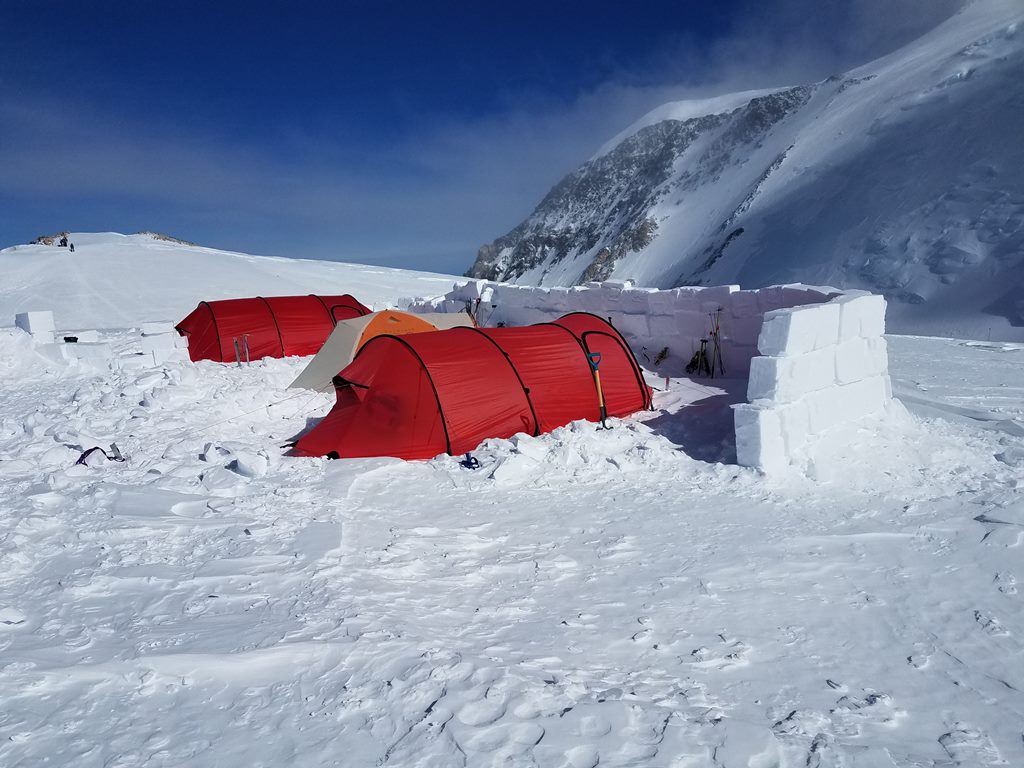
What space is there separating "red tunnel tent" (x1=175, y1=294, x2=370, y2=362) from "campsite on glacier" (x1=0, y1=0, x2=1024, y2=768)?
0.09 meters

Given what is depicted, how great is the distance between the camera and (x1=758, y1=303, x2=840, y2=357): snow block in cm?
543

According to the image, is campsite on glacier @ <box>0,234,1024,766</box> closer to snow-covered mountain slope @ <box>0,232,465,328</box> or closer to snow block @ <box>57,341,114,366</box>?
snow block @ <box>57,341,114,366</box>

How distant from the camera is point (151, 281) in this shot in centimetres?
2425

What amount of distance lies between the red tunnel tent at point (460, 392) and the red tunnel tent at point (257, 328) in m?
5.31

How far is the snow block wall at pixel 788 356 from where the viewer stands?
5367mm

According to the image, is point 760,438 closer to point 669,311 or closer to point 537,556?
point 537,556

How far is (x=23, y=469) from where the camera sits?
5.65 metres

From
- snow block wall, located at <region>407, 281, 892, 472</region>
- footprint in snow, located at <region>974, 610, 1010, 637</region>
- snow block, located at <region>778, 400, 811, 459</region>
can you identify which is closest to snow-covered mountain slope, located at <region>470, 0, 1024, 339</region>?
snow block wall, located at <region>407, 281, 892, 472</region>

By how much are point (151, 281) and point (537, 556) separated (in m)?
24.5

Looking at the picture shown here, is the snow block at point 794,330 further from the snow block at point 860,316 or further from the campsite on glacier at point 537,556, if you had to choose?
the snow block at point 860,316

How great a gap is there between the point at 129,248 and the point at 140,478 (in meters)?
31.3

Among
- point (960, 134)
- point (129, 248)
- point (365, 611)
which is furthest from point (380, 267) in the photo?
point (365, 611)

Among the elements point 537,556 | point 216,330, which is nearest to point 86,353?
point 216,330

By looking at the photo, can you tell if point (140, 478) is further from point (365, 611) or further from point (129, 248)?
point (129, 248)
